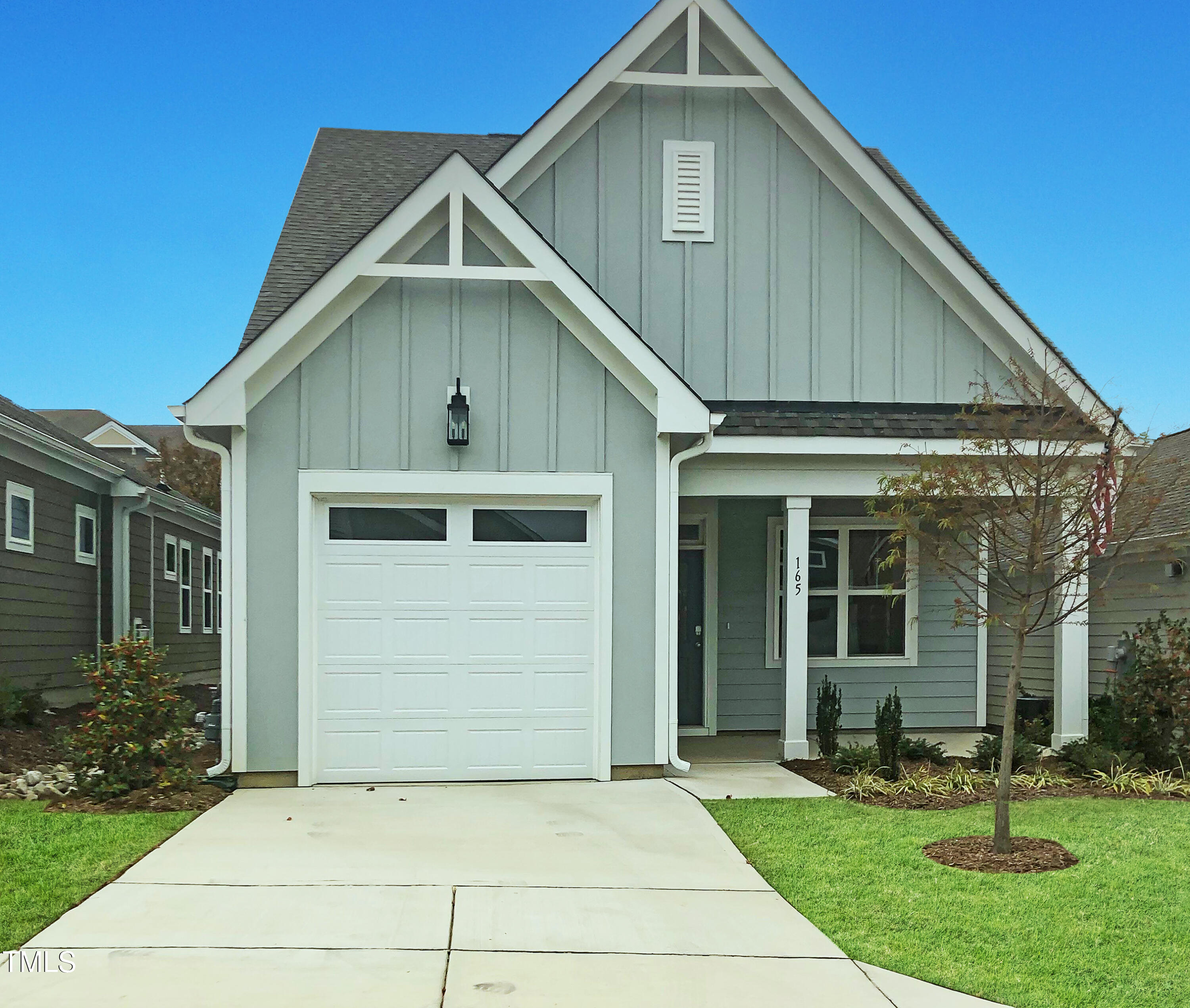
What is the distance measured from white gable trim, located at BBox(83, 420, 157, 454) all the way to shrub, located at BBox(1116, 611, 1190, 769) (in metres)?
33.3

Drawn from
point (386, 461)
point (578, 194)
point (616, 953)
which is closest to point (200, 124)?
point (578, 194)

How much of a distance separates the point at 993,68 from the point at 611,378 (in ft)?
64.9

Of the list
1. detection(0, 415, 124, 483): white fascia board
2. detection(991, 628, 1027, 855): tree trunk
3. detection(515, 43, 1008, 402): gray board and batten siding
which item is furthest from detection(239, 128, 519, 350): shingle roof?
detection(991, 628, 1027, 855): tree trunk

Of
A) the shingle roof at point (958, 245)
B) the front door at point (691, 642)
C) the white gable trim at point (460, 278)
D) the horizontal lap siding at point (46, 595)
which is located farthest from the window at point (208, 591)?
the shingle roof at point (958, 245)

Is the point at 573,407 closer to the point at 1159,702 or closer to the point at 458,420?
the point at 458,420

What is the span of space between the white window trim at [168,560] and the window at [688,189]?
39.0 ft

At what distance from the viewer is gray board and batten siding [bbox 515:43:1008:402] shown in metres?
11.7

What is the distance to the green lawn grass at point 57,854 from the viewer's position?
582 centimetres

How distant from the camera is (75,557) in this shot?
51.5 ft

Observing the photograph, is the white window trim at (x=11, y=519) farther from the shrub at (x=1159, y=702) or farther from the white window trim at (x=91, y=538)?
the shrub at (x=1159, y=702)

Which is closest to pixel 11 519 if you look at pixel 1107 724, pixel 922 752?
pixel 922 752

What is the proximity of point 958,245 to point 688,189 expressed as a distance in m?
3.52

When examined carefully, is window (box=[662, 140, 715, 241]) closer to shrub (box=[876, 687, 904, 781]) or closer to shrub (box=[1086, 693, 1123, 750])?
shrub (box=[876, 687, 904, 781])

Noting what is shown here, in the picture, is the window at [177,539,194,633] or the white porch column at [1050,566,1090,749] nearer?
the white porch column at [1050,566,1090,749]
